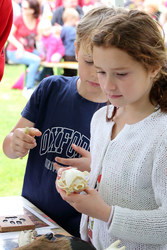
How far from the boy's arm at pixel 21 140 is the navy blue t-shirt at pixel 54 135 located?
0.08 metres

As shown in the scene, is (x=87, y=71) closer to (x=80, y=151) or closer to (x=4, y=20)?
(x=80, y=151)

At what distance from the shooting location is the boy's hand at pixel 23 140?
1471 mm

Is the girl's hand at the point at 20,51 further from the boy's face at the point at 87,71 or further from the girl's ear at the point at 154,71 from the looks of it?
the girl's ear at the point at 154,71

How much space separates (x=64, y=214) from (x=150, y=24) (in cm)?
83

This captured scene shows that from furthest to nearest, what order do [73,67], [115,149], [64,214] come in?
[73,67] < [64,214] < [115,149]

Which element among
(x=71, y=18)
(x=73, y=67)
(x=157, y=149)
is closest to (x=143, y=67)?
(x=157, y=149)

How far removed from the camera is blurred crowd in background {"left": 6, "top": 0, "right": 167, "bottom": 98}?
253 inches

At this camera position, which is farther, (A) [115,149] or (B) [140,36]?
(A) [115,149]

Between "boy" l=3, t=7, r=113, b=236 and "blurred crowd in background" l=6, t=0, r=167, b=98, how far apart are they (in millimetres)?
4598

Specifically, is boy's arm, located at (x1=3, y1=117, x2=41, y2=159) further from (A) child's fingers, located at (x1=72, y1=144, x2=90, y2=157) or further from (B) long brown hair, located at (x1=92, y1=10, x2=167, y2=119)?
(B) long brown hair, located at (x1=92, y1=10, x2=167, y2=119)

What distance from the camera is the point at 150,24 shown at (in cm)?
111

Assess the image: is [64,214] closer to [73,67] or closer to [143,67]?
[143,67]

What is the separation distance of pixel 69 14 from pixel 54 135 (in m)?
5.07

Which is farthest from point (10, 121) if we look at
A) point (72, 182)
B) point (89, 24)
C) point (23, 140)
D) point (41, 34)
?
point (72, 182)
